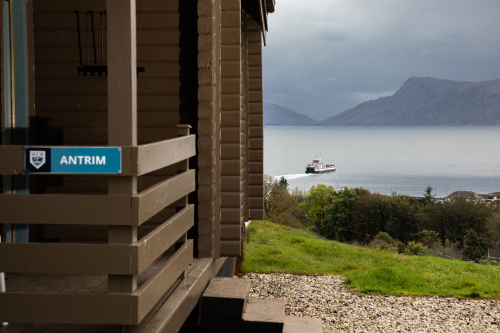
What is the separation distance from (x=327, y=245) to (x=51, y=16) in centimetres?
757

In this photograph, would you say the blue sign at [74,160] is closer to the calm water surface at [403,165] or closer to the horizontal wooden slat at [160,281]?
the horizontal wooden slat at [160,281]

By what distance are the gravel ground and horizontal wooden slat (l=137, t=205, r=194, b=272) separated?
2.54 meters

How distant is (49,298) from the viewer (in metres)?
2.11

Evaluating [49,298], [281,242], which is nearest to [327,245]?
[281,242]

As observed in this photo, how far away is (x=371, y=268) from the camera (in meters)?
7.35

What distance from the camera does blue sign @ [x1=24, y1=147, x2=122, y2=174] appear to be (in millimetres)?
1997

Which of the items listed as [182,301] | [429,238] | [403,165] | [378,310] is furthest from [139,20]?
[403,165]

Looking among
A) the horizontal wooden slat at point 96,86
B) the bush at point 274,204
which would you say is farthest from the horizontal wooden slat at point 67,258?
the bush at point 274,204

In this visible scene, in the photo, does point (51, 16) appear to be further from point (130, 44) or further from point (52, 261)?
point (52, 261)

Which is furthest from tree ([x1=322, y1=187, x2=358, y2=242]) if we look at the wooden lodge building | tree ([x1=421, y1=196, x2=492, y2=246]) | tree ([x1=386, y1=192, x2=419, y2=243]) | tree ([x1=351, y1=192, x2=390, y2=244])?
the wooden lodge building

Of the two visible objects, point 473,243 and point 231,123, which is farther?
point 473,243

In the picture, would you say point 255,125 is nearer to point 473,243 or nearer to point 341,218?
point 473,243

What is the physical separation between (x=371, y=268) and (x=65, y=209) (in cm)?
623

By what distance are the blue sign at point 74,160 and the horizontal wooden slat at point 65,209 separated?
13 cm
